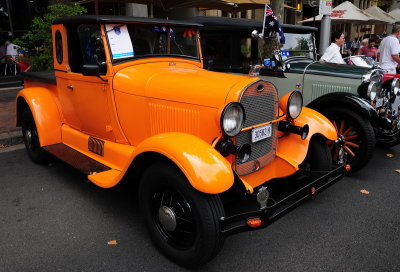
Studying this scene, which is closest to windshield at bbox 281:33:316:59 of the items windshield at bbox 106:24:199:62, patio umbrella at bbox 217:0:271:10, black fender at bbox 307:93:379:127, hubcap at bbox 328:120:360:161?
black fender at bbox 307:93:379:127

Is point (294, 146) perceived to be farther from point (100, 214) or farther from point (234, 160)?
point (100, 214)

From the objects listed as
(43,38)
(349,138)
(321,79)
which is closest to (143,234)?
(349,138)

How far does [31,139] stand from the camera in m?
4.64

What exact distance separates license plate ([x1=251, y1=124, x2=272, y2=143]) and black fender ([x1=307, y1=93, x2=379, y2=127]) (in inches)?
71.0

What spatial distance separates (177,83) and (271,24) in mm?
2565

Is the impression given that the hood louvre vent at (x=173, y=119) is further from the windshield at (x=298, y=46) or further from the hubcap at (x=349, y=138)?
the windshield at (x=298, y=46)

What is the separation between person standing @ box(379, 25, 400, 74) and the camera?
22.4 feet

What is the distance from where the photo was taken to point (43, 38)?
6465 mm

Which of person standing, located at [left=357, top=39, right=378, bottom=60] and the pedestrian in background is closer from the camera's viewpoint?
person standing, located at [left=357, top=39, right=378, bottom=60]

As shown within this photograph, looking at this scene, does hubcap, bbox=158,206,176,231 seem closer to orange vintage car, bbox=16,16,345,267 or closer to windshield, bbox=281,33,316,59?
orange vintage car, bbox=16,16,345,267

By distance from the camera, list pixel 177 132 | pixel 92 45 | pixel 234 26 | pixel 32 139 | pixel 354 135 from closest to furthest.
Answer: pixel 177 132 < pixel 92 45 < pixel 354 135 < pixel 32 139 < pixel 234 26

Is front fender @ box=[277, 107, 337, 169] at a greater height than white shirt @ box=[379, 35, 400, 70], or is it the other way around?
white shirt @ box=[379, 35, 400, 70]

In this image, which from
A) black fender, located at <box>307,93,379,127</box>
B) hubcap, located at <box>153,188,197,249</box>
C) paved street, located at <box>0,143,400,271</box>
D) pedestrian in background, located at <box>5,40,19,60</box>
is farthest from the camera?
pedestrian in background, located at <box>5,40,19,60</box>

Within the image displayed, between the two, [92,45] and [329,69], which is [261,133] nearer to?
[92,45]
